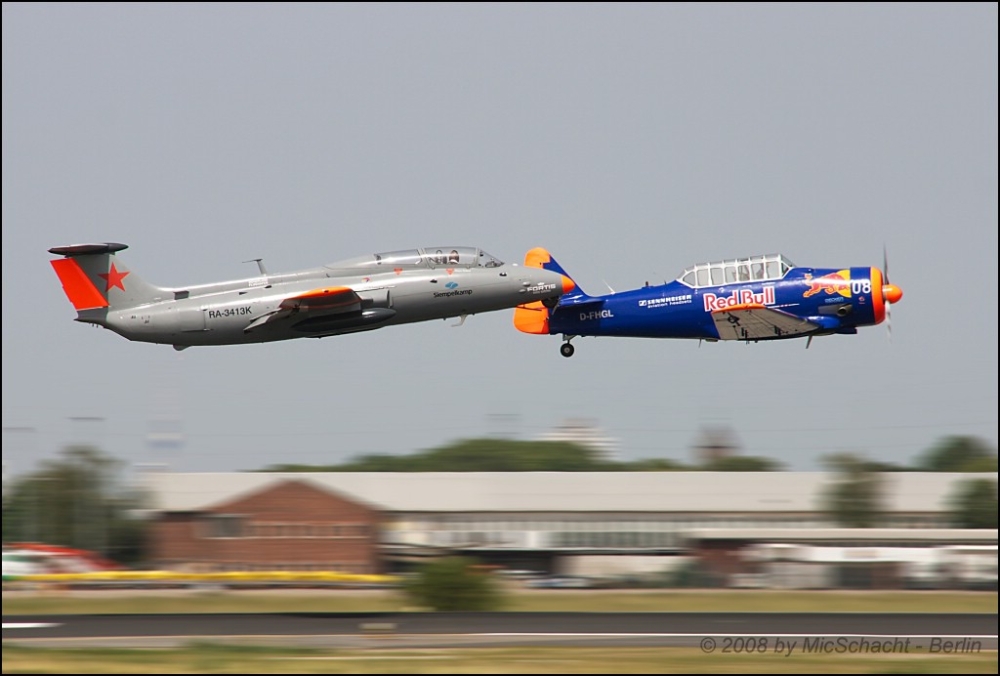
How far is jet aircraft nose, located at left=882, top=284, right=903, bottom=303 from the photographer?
4347cm

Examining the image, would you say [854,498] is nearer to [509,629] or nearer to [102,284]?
[509,629]

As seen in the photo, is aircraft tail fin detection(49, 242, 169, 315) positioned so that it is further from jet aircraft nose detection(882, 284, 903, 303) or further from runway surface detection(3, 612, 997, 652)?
jet aircraft nose detection(882, 284, 903, 303)

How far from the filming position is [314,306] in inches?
1597

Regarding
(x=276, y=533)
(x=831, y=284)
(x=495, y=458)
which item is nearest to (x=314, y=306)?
(x=831, y=284)

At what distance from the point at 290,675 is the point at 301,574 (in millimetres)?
38014

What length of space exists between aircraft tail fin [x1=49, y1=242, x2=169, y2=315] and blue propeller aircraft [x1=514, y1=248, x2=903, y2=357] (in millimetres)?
12624

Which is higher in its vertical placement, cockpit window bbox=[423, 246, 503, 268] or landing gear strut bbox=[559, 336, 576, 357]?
cockpit window bbox=[423, 246, 503, 268]

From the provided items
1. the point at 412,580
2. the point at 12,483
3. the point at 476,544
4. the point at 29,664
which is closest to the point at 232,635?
the point at 29,664

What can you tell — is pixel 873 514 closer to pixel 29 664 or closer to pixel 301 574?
pixel 301 574

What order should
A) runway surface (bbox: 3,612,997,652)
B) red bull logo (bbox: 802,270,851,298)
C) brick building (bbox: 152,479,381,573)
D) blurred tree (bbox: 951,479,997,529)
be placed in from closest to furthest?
runway surface (bbox: 3,612,997,652) < red bull logo (bbox: 802,270,851,298) < brick building (bbox: 152,479,381,573) < blurred tree (bbox: 951,479,997,529)

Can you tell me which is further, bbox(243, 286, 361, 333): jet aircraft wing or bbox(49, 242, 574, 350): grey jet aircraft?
bbox(49, 242, 574, 350): grey jet aircraft

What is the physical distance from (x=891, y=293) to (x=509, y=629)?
17101 mm

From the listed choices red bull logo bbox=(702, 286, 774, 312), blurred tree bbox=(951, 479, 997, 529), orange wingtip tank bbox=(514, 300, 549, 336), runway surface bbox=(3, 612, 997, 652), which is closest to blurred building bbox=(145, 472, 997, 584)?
blurred tree bbox=(951, 479, 997, 529)

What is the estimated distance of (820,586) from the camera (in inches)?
2430
